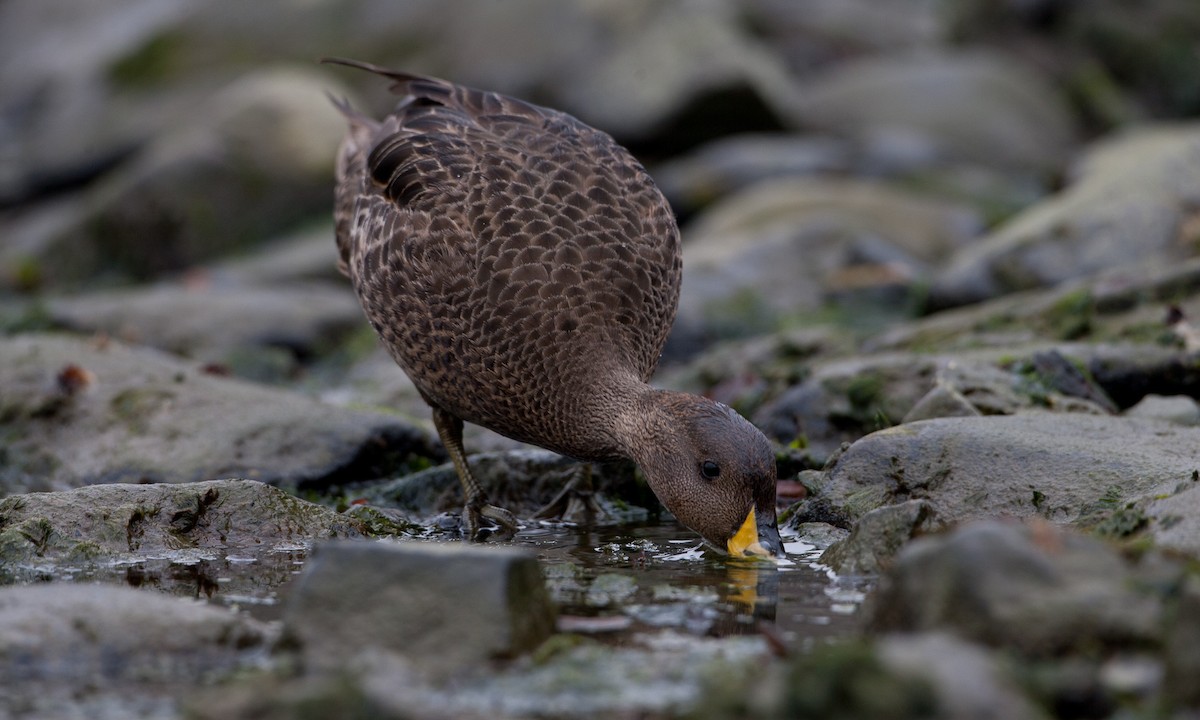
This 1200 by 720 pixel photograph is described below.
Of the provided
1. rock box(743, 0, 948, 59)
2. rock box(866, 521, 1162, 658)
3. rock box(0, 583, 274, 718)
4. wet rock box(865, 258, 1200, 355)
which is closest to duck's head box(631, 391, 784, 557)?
rock box(866, 521, 1162, 658)

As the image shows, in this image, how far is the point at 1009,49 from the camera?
21.1 meters

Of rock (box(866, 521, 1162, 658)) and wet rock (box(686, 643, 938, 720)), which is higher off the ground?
rock (box(866, 521, 1162, 658))

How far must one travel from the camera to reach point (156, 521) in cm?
588

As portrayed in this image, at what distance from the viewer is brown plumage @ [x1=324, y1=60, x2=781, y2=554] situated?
595 centimetres

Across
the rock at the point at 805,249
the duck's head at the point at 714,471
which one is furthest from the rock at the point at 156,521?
the rock at the point at 805,249

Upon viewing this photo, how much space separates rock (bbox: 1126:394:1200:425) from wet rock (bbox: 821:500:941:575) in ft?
6.69

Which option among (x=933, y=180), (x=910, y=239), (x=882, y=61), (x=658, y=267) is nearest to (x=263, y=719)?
(x=658, y=267)

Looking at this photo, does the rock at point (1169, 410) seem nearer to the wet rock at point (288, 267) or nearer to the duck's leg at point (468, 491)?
the duck's leg at point (468, 491)

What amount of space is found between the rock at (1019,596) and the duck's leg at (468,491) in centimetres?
312

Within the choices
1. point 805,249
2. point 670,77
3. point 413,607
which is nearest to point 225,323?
point 805,249

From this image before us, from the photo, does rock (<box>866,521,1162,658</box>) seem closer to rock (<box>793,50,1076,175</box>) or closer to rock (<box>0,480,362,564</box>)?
rock (<box>0,480,362,564</box>)

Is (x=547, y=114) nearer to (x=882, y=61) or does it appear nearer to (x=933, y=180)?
(x=933, y=180)

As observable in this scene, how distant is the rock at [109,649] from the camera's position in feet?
12.9

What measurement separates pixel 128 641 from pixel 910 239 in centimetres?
1072
